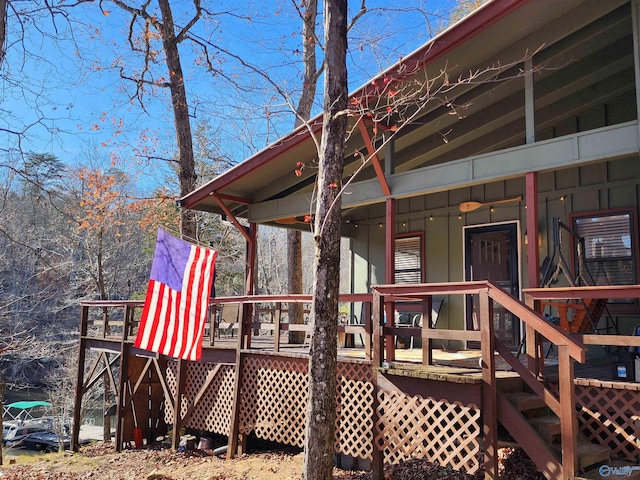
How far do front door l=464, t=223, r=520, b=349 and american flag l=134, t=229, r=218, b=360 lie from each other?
181 inches

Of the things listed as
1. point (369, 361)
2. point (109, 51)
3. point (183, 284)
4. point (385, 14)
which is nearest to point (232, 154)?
point (109, 51)

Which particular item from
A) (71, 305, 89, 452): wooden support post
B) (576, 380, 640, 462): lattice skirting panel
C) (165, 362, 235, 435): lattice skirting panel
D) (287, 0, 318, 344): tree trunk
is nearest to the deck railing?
(576, 380, 640, 462): lattice skirting panel

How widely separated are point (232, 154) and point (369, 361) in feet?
48.9

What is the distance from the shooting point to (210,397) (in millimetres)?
7754

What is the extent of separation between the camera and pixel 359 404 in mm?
5621

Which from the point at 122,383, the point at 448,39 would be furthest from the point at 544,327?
the point at 122,383

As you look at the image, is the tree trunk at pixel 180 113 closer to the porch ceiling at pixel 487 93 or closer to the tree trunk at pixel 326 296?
the porch ceiling at pixel 487 93

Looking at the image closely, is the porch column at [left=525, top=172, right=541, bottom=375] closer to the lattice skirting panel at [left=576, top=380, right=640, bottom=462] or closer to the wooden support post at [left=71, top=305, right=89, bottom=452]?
the lattice skirting panel at [left=576, top=380, right=640, bottom=462]

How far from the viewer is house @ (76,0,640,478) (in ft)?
14.9

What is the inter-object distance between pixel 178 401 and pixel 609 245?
6789 mm

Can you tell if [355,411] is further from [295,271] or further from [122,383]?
[295,271]

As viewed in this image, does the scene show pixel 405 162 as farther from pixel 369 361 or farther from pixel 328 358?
pixel 328 358

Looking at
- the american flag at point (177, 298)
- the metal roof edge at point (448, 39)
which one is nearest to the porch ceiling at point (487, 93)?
the metal roof edge at point (448, 39)

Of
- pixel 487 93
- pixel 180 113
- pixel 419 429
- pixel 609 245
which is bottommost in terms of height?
pixel 419 429
